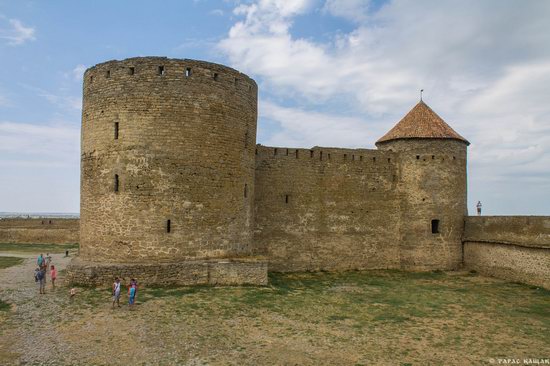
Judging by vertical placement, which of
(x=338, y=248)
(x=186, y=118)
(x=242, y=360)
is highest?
(x=186, y=118)

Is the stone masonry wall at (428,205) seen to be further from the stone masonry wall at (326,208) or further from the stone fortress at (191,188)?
Answer: the stone fortress at (191,188)

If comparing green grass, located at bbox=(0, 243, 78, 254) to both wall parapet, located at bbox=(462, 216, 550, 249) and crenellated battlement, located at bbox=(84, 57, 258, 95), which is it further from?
wall parapet, located at bbox=(462, 216, 550, 249)

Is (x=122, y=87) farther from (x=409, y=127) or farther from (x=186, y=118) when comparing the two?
(x=409, y=127)

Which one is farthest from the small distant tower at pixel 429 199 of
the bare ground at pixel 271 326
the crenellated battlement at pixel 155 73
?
the crenellated battlement at pixel 155 73

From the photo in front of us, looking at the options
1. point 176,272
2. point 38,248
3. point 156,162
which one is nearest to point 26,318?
point 176,272

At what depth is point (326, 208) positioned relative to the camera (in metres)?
20.4

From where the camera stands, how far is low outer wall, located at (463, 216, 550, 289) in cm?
1748

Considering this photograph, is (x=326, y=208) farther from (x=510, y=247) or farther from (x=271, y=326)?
(x=271, y=326)

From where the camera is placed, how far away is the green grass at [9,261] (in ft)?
63.0

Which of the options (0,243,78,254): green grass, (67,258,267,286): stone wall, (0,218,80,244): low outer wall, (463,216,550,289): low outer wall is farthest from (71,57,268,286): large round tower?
(0,218,80,244): low outer wall

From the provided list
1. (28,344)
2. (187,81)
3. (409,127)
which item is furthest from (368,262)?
(28,344)

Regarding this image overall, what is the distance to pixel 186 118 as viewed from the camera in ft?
49.9

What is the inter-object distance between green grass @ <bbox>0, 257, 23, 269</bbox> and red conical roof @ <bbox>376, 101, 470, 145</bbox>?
1819cm

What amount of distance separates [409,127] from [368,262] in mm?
6947
